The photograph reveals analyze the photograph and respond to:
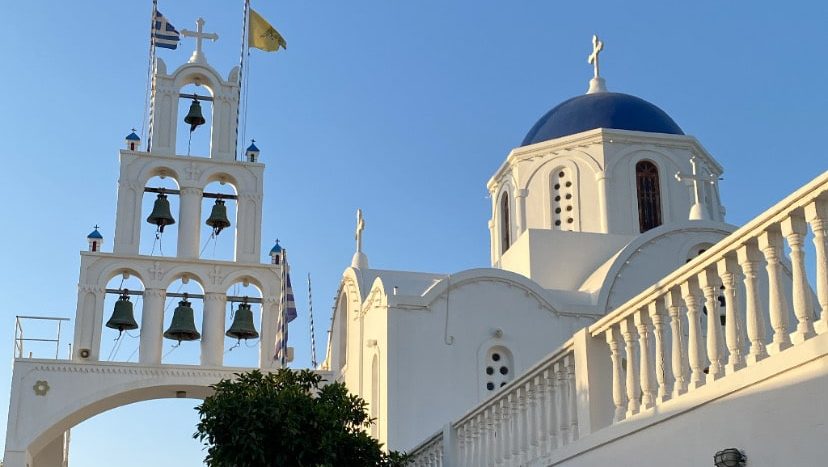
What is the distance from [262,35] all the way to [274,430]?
11797 mm

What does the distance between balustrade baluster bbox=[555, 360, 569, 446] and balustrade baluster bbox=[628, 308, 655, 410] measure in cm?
96

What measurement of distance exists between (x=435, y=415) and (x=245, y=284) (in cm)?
514

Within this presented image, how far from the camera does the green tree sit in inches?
338

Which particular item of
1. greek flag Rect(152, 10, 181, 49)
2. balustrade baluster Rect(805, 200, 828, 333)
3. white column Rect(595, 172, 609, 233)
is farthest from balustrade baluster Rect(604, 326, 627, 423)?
greek flag Rect(152, 10, 181, 49)

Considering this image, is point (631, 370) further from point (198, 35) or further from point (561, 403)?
point (198, 35)

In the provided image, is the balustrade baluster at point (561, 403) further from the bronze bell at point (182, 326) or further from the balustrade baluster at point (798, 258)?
the bronze bell at point (182, 326)

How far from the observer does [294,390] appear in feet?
29.8

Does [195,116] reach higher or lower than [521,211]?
higher

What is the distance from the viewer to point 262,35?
1922cm

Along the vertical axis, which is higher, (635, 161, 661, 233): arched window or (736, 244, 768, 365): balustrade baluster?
(635, 161, 661, 233): arched window

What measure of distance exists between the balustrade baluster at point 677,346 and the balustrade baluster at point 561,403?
1.44m

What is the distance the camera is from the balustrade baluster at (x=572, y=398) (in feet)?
22.0

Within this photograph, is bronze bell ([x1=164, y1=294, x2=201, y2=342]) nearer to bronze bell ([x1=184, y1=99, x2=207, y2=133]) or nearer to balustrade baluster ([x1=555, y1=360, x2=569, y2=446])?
bronze bell ([x1=184, y1=99, x2=207, y2=133])

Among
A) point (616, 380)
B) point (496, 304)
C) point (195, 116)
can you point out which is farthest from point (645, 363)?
point (195, 116)
